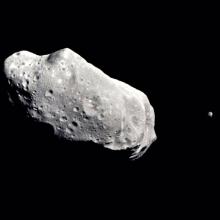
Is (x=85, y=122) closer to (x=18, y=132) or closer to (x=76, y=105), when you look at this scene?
(x=76, y=105)

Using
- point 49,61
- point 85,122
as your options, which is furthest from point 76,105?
point 49,61

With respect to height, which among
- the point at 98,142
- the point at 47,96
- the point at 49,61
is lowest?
the point at 98,142

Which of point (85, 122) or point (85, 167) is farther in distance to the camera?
point (85, 167)

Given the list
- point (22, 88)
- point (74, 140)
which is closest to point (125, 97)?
point (74, 140)

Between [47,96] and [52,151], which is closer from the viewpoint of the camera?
[47,96]

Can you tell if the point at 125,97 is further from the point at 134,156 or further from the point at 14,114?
the point at 14,114

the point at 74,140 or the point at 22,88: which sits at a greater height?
the point at 22,88
